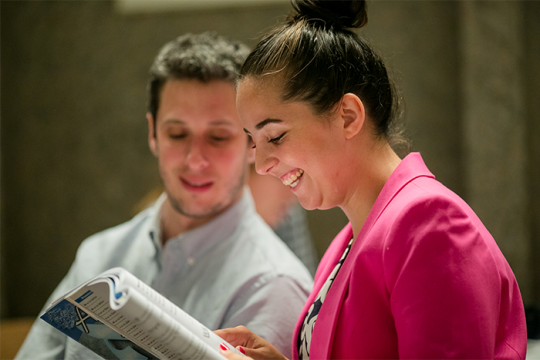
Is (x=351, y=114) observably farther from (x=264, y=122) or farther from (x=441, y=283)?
(x=441, y=283)

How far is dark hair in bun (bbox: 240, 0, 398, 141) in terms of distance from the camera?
835 millimetres

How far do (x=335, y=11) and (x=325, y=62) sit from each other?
17cm

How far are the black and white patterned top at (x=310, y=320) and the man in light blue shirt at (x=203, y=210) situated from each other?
26cm

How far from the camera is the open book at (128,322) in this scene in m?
0.71

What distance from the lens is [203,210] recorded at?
1.39m

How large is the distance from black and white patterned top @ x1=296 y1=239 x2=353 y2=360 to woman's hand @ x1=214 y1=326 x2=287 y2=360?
0.16 feet

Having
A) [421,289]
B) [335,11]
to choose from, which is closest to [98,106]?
[335,11]

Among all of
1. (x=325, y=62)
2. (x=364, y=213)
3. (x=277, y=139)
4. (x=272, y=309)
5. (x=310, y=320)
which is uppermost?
(x=325, y=62)

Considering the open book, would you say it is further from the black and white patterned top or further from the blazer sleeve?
the blazer sleeve

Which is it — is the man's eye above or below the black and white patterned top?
above

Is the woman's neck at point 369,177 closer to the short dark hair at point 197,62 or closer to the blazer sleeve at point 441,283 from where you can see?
the blazer sleeve at point 441,283

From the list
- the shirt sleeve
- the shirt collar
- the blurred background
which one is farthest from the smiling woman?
the blurred background

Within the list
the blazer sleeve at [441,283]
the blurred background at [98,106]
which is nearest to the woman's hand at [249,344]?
the blazer sleeve at [441,283]

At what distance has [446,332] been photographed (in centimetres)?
62
